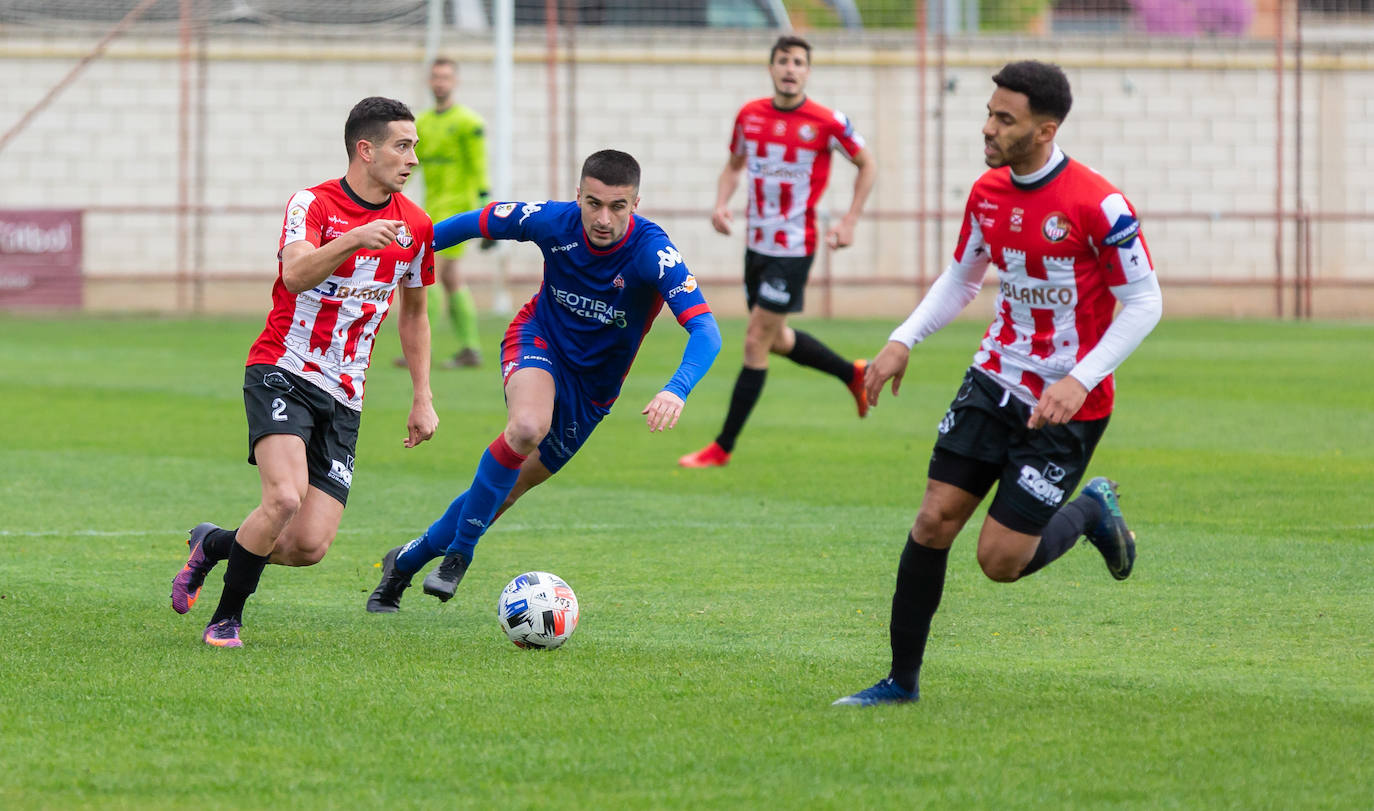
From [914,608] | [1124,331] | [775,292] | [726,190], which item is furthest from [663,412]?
[726,190]

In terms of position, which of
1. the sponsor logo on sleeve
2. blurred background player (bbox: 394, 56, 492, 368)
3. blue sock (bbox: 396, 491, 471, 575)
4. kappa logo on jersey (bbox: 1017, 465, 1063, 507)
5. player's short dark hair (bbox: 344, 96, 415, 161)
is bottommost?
blue sock (bbox: 396, 491, 471, 575)

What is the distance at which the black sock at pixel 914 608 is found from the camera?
16.3ft

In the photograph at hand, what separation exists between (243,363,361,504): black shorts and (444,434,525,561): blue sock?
18.0 inches

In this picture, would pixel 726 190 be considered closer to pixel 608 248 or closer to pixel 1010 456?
pixel 608 248

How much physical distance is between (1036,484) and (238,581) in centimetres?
259

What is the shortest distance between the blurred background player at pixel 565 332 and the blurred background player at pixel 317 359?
392mm

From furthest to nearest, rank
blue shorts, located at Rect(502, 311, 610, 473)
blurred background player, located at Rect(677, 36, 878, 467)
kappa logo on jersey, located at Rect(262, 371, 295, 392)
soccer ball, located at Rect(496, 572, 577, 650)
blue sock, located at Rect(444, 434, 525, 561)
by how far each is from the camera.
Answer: blurred background player, located at Rect(677, 36, 878, 467)
blue shorts, located at Rect(502, 311, 610, 473)
blue sock, located at Rect(444, 434, 525, 561)
kappa logo on jersey, located at Rect(262, 371, 295, 392)
soccer ball, located at Rect(496, 572, 577, 650)

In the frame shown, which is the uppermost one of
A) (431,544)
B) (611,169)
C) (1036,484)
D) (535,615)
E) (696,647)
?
(611,169)

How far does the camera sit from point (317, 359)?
5.98m

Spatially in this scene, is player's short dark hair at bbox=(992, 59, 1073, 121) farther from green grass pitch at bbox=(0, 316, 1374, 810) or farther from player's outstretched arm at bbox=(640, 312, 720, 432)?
green grass pitch at bbox=(0, 316, 1374, 810)

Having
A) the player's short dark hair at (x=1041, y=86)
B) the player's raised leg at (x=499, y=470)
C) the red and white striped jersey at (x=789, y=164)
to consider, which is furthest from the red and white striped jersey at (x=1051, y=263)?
the red and white striped jersey at (x=789, y=164)

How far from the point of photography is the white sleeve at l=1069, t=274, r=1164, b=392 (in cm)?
491

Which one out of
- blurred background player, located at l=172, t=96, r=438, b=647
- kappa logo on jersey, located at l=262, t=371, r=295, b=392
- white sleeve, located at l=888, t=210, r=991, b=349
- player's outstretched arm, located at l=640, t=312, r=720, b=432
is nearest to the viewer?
white sleeve, located at l=888, t=210, r=991, b=349

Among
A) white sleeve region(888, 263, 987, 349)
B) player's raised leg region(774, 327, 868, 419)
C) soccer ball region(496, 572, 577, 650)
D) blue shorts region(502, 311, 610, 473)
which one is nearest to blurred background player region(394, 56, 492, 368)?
player's raised leg region(774, 327, 868, 419)
